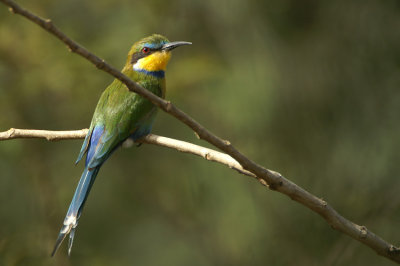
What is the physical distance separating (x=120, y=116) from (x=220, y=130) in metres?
1.42

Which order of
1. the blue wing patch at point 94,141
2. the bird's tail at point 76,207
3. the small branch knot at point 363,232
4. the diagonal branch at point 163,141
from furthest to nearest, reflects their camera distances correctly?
the blue wing patch at point 94,141 < the bird's tail at point 76,207 < the diagonal branch at point 163,141 < the small branch knot at point 363,232

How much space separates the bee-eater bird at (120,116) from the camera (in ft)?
8.83

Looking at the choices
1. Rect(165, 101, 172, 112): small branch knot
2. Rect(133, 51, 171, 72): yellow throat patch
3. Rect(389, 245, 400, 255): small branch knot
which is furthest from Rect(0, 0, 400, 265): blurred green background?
Rect(165, 101, 172, 112): small branch knot

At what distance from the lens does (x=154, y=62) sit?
3336 mm

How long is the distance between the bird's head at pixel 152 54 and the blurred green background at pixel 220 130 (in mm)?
288

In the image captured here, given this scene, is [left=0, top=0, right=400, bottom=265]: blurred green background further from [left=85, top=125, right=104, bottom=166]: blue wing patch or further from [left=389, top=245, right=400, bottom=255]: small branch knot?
[left=389, top=245, right=400, bottom=255]: small branch knot

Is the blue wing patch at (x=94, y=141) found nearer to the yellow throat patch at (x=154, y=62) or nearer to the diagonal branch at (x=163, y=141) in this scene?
the diagonal branch at (x=163, y=141)

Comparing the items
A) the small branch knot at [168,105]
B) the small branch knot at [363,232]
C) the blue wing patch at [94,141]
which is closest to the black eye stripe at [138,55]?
the blue wing patch at [94,141]

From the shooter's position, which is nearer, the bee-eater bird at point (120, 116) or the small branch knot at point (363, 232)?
the small branch knot at point (363, 232)

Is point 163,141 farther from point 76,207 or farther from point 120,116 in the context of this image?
point 120,116

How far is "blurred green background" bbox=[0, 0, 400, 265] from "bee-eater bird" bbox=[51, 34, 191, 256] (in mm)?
301

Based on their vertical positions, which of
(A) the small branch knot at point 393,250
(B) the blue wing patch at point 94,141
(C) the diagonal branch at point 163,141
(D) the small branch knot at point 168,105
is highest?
(B) the blue wing patch at point 94,141

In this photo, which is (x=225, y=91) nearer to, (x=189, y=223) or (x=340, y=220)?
(x=189, y=223)

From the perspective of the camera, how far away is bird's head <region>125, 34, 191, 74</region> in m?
3.35
